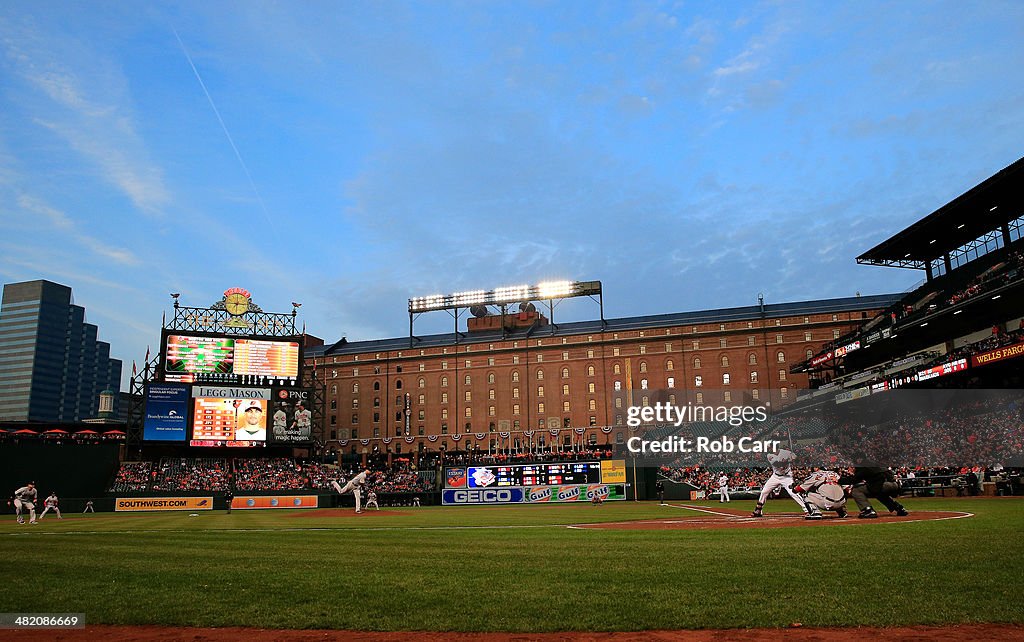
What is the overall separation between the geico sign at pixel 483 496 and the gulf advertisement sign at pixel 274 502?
34.9 ft

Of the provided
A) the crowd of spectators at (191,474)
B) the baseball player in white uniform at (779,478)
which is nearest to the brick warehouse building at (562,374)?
the crowd of spectators at (191,474)

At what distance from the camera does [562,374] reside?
9756cm

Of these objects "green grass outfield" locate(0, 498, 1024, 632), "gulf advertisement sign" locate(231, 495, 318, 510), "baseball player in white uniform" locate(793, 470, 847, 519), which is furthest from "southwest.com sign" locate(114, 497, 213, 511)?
"baseball player in white uniform" locate(793, 470, 847, 519)

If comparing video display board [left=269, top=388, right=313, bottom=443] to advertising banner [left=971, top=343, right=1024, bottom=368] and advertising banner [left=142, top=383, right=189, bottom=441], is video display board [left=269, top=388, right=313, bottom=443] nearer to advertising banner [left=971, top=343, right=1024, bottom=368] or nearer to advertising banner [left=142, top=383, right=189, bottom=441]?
advertising banner [left=142, top=383, right=189, bottom=441]

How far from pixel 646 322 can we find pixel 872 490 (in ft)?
254

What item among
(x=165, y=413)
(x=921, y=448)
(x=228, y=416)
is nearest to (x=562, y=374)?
(x=228, y=416)

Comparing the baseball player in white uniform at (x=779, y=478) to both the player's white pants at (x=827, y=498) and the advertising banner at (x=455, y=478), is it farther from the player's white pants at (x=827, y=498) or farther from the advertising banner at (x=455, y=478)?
the advertising banner at (x=455, y=478)

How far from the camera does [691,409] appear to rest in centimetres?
8388

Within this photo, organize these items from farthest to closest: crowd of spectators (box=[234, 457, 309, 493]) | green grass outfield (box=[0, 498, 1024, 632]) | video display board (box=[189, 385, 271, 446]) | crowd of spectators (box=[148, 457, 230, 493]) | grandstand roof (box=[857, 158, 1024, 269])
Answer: video display board (box=[189, 385, 271, 446]) → crowd of spectators (box=[234, 457, 309, 493]) → crowd of spectators (box=[148, 457, 230, 493]) → grandstand roof (box=[857, 158, 1024, 269]) → green grass outfield (box=[0, 498, 1024, 632])

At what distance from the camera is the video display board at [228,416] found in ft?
214

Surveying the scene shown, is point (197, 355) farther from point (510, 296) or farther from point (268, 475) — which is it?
point (510, 296)

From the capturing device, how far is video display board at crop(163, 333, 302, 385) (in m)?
66.4

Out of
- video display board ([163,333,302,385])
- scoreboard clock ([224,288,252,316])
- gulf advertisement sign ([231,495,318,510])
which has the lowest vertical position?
gulf advertisement sign ([231,495,318,510])

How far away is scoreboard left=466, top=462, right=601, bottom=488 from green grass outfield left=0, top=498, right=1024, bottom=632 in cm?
3669
